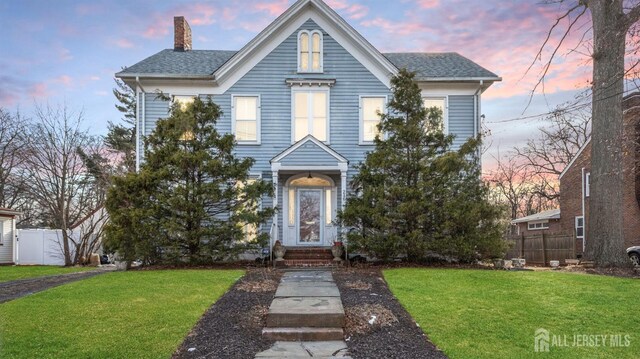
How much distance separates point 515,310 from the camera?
731 centimetres

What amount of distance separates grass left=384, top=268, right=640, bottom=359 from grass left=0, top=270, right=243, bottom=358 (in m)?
3.48

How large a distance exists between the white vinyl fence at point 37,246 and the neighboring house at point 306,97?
1094cm

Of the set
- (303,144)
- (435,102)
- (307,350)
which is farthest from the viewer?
(435,102)

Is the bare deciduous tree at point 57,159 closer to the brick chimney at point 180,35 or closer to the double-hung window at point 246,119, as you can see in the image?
the brick chimney at point 180,35

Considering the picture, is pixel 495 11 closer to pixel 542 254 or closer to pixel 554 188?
pixel 542 254

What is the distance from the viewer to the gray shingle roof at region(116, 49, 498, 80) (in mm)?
16000

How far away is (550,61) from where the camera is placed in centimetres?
1109

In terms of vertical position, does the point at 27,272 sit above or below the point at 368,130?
below

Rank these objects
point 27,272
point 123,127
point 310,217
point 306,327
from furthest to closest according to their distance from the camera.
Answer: point 123,127, point 310,217, point 27,272, point 306,327

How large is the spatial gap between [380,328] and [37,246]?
22372mm

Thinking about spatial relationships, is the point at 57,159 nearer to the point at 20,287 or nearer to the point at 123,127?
the point at 20,287

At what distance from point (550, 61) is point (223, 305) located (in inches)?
362

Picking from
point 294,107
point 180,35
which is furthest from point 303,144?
point 180,35

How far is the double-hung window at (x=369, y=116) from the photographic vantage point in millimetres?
16281
